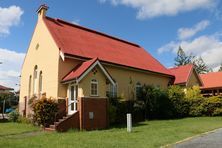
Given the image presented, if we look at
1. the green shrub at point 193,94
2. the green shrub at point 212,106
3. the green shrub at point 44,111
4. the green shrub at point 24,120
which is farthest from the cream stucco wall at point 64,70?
the green shrub at point 212,106

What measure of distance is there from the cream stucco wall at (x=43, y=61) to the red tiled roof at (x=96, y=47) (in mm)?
933

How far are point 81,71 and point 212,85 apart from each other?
30.7 meters

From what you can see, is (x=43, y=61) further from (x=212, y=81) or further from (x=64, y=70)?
(x=212, y=81)

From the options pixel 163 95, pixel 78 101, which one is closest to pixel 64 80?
pixel 78 101

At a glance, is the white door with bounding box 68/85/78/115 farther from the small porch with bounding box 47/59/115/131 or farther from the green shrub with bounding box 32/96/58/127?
the green shrub with bounding box 32/96/58/127

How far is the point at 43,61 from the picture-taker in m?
27.8

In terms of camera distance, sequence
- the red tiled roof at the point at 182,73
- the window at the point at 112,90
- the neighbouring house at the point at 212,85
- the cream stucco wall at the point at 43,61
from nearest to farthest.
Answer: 1. the cream stucco wall at the point at 43,61
2. the window at the point at 112,90
3. the red tiled roof at the point at 182,73
4. the neighbouring house at the point at 212,85

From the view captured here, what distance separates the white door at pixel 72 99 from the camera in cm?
2323

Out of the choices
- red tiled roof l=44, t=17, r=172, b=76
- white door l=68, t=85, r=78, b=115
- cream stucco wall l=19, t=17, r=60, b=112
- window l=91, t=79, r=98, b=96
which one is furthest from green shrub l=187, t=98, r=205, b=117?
cream stucco wall l=19, t=17, r=60, b=112

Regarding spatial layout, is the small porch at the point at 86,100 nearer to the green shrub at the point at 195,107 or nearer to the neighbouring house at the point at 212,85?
the green shrub at the point at 195,107

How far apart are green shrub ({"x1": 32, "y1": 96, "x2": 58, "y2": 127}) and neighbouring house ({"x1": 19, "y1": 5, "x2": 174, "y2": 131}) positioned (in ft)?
5.31

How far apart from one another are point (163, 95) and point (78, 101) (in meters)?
11.6

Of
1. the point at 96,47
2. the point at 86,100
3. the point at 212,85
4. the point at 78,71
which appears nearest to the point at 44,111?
the point at 86,100

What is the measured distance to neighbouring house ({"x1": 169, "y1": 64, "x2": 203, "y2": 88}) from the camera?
36688 millimetres
